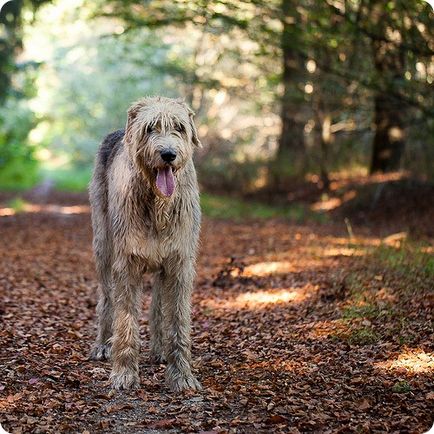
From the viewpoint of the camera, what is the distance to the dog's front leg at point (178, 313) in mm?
5109

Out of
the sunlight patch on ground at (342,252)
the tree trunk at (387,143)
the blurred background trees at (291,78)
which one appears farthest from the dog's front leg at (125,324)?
the tree trunk at (387,143)

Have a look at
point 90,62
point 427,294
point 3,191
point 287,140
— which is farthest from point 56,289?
point 90,62

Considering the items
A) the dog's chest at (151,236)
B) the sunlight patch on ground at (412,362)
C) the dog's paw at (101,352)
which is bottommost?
the dog's paw at (101,352)

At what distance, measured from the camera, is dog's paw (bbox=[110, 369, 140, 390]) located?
5.01 m

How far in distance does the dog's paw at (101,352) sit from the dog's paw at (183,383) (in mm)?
936

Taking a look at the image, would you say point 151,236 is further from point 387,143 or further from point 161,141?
point 387,143

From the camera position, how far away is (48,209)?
56.0ft

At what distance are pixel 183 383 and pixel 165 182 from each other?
1536 millimetres

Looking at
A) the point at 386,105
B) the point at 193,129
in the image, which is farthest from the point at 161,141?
the point at 386,105

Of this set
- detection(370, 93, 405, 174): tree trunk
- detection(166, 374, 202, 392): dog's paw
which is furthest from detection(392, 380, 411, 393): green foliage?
detection(370, 93, 405, 174): tree trunk

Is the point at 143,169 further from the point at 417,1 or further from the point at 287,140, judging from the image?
the point at 287,140

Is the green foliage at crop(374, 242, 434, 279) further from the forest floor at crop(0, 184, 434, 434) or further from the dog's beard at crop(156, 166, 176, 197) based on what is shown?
the dog's beard at crop(156, 166, 176, 197)

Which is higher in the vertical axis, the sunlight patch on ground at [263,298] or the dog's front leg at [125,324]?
the dog's front leg at [125,324]

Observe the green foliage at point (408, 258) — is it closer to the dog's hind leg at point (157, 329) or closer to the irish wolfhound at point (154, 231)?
the dog's hind leg at point (157, 329)
